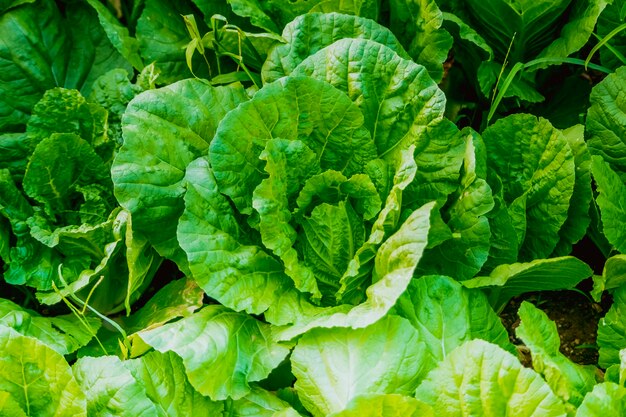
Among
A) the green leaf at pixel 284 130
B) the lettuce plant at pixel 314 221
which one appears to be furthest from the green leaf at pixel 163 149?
the green leaf at pixel 284 130

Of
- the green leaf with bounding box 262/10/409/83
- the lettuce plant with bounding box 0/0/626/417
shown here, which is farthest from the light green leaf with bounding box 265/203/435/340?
the green leaf with bounding box 262/10/409/83

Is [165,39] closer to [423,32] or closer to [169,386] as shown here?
[423,32]

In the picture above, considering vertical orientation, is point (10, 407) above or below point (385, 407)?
below

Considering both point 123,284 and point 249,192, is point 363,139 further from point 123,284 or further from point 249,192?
point 123,284

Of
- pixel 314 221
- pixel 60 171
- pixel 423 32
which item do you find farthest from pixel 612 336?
pixel 60 171

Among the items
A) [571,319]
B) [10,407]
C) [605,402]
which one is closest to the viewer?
[605,402]

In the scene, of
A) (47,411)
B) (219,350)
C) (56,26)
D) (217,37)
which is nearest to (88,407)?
(47,411)

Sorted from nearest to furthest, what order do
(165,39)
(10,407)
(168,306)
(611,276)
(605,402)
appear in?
(605,402) < (10,407) < (611,276) < (168,306) < (165,39)
